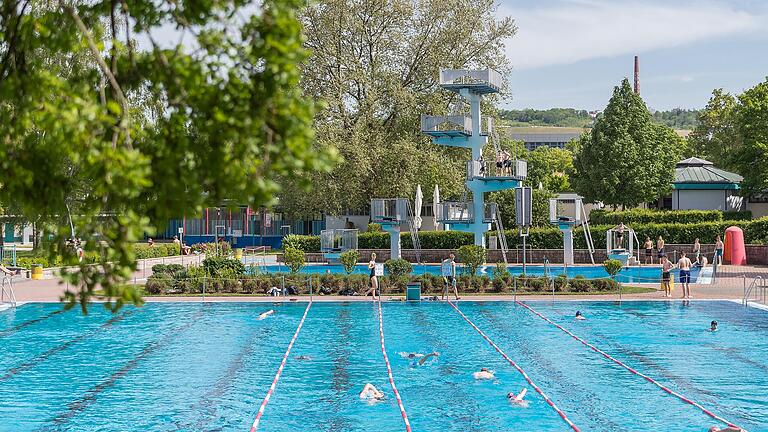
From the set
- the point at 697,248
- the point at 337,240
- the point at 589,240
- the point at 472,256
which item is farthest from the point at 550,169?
the point at 472,256

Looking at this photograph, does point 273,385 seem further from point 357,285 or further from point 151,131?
point 357,285

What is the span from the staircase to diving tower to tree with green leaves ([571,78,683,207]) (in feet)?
58.9

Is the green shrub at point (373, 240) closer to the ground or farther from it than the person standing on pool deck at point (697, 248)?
farther from it

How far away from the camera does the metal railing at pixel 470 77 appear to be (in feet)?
159

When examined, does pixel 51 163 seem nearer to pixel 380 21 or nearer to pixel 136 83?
pixel 136 83

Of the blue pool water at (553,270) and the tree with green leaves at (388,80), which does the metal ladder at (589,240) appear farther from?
the tree with green leaves at (388,80)

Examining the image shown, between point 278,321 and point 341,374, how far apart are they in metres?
8.55

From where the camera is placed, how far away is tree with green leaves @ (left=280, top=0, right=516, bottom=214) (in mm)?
57875

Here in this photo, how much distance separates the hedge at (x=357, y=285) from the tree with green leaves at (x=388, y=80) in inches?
878

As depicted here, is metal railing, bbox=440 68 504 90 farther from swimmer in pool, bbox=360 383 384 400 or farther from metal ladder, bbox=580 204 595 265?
swimmer in pool, bbox=360 383 384 400

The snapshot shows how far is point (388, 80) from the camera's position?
59.3 metres

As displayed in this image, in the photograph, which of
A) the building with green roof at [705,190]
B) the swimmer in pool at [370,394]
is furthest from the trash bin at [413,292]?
the building with green roof at [705,190]

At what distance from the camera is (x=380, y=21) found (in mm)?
60500

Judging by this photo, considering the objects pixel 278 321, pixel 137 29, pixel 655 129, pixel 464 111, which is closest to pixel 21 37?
pixel 137 29
